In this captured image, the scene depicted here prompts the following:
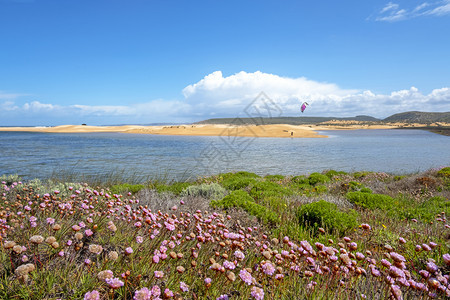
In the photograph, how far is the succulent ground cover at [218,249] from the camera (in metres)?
2.01

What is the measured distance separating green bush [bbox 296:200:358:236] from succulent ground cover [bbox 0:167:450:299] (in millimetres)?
25

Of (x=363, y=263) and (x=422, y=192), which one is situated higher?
(x=363, y=263)

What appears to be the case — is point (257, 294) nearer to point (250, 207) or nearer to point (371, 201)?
point (250, 207)

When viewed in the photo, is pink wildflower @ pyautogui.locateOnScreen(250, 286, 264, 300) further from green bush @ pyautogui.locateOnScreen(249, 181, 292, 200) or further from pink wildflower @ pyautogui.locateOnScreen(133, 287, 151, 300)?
green bush @ pyautogui.locateOnScreen(249, 181, 292, 200)

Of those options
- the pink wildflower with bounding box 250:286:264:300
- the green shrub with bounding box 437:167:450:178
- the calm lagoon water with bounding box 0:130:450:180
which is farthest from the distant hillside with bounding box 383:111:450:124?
the pink wildflower with bounding box 250:286:264:300

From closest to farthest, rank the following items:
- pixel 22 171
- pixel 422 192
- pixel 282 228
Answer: pixel 282 228 < pixel 422 192 < pixel 22 171

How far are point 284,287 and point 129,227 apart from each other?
82.8 inches

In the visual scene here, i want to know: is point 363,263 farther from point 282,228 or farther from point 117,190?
point 117,190

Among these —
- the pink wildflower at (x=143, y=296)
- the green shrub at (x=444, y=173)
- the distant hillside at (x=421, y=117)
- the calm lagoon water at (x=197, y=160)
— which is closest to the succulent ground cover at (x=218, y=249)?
the pink wildflower at (x=143, y=296)

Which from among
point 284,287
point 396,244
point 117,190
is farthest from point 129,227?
point 117,190

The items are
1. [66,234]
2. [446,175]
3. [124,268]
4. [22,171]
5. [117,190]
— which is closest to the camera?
[124,268]

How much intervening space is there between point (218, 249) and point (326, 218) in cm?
307

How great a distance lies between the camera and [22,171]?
532 inches

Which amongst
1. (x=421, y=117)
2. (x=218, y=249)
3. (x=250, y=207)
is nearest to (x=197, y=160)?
(x=250, y=207)
